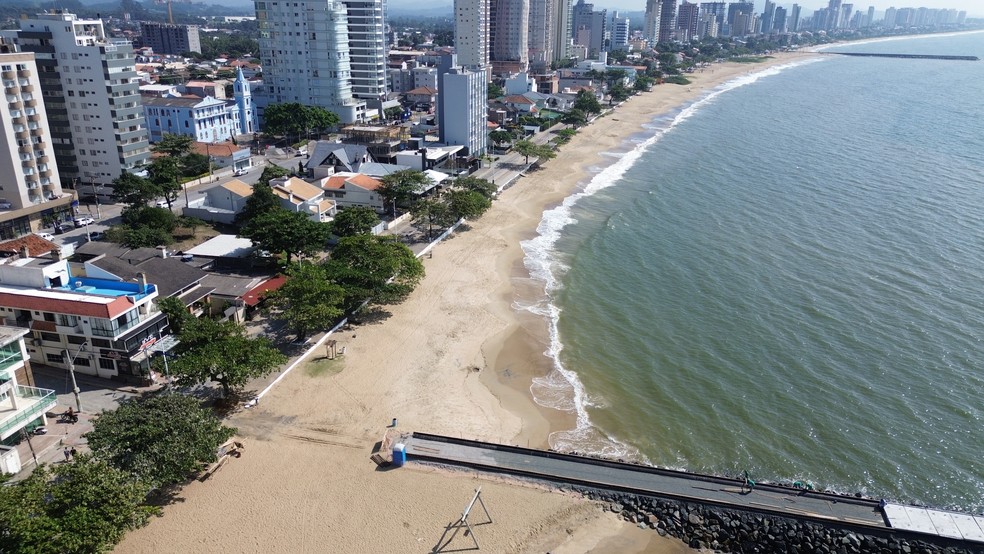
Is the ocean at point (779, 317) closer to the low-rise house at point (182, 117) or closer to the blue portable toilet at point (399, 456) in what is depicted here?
the blue portable toilet at point (399, 456)

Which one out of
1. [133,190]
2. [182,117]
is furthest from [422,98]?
[133,190]

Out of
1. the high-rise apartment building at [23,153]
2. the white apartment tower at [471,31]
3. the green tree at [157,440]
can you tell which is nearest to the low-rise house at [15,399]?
the green tree at [157,440]

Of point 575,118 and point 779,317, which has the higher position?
point 575,118

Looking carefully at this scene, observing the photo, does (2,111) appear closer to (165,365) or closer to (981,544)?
(165,365)

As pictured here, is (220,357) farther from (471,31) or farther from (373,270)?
(471,31)

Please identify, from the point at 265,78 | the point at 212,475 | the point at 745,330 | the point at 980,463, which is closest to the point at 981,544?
the point at 980,463

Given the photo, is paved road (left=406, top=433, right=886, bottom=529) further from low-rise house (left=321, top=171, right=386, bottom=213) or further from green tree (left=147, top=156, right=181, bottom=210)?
green tree (left=147, top=156, right=181, bottom=210)

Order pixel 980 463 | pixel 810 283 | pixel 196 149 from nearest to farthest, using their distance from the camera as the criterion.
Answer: pixel 980 463, pixel 810 283, pixel 196 149
